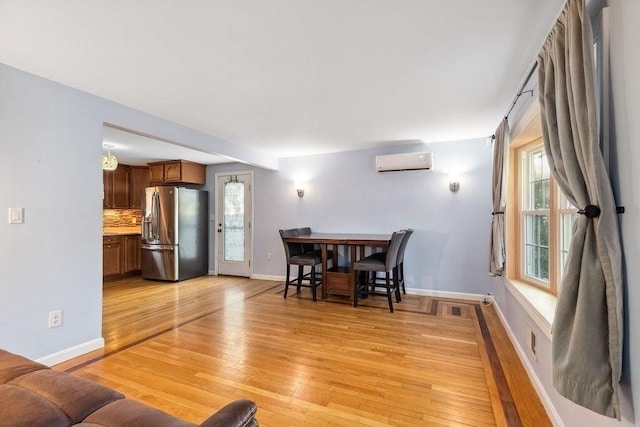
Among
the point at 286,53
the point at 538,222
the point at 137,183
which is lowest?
the point at 538,222

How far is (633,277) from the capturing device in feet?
3.25

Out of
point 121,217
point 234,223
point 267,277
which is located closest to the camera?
point 267,277

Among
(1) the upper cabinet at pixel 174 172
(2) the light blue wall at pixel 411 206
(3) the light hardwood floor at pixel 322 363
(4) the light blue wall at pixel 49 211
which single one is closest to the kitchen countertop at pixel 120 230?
(1) the upper cabinet at pixel 174 172

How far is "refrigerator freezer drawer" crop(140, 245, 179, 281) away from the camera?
5180mm

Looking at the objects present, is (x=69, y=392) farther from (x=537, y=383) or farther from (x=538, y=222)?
(x=538, y=222)

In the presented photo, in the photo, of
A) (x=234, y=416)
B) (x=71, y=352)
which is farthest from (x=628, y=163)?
(x=71, y=352)

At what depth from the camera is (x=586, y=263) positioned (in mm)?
1072

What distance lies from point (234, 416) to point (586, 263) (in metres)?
1.26

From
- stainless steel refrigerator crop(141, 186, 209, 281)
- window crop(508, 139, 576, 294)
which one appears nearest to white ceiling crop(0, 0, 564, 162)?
window crop(508, 139, 576, 294)

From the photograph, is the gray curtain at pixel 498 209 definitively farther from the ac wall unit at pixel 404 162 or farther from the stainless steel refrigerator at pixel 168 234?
the stainless steel refrigerator at pixel 168 234

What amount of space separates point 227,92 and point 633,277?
2715 millimetres

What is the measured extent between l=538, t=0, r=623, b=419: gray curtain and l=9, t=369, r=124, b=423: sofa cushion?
1615 millimetres

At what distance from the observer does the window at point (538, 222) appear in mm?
2087

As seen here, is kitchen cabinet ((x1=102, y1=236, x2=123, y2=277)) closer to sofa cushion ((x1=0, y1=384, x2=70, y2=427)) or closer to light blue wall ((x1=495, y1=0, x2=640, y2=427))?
sofa cushion ((x1=0, y1=384, x2=70, y2=427))
